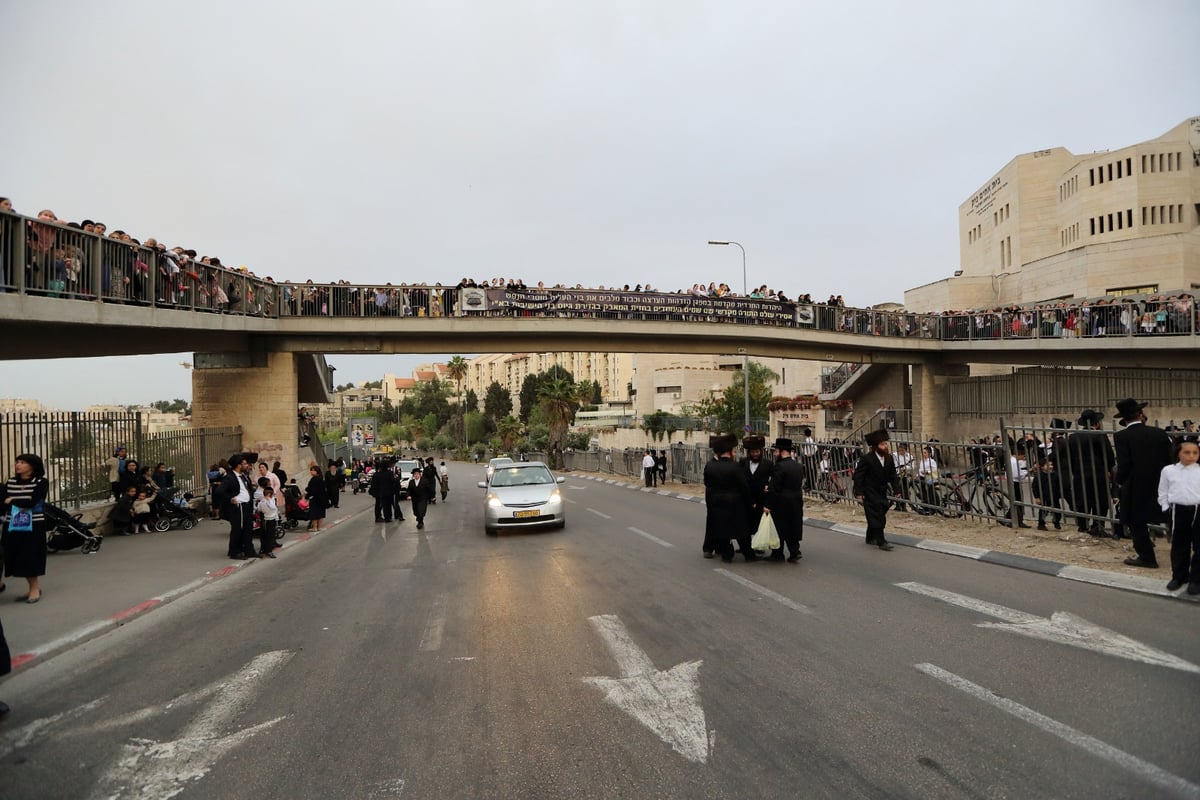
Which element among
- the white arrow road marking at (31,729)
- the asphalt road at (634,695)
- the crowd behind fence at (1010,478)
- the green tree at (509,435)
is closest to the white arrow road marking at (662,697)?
the asphalt road at (634,695)

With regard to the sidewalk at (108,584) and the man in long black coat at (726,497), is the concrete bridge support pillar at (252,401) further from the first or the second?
the man in long black coat at (726,497)

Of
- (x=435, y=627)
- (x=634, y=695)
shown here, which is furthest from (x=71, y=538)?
(x=634, y=695)

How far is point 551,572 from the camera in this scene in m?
10.1

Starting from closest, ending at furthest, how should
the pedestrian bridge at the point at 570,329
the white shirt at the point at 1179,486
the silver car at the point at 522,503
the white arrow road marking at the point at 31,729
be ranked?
the white arrow road marking at the point at 31,729 → the white shirt at the point at 1179,486 → the silver car at the point at 522,503 → the pedestrian bridge at the point at 570,329

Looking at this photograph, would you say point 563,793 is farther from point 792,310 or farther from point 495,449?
point 495,449

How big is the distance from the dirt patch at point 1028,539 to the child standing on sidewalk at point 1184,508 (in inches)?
33.4

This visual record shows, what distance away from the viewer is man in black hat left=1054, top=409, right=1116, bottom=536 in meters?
10.1

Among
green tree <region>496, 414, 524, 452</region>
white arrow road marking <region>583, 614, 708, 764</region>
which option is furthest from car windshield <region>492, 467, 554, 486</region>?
green tree <region>496, 414, 524, 452</region>

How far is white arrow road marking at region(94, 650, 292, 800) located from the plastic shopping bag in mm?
6548

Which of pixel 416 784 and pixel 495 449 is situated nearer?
pixel 416 784

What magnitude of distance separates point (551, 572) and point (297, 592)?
3.43 metres

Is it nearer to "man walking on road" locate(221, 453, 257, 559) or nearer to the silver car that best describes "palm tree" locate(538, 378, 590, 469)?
the silver car

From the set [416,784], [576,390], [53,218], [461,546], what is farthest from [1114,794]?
[576,390]

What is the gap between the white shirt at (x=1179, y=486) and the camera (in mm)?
7105
